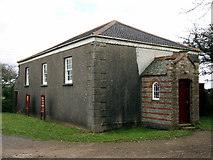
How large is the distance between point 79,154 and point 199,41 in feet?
57.2

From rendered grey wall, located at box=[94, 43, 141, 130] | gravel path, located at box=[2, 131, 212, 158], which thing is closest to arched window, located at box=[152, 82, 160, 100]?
rendered grey wall, located at box=[94, 43, 141, 130]

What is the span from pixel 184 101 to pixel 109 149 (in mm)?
6495

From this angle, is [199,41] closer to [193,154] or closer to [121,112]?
[121,112]

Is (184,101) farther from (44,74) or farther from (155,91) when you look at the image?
(44,74)

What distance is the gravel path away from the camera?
7754 mm

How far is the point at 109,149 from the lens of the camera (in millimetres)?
8633

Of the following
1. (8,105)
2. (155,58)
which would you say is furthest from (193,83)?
(8,105)

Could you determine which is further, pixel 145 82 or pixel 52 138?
pixel 145 82

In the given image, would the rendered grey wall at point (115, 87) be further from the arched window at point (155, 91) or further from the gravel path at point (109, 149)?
the gravel path at point (109, 149)

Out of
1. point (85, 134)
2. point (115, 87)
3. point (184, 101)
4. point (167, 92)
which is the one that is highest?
point (115, 87)

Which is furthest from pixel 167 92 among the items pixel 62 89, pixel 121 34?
pixel 62 89

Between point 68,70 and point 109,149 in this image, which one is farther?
point 68,70

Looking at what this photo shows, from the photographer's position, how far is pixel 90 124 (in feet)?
39.1

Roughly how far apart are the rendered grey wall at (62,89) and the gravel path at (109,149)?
3.35 metres
